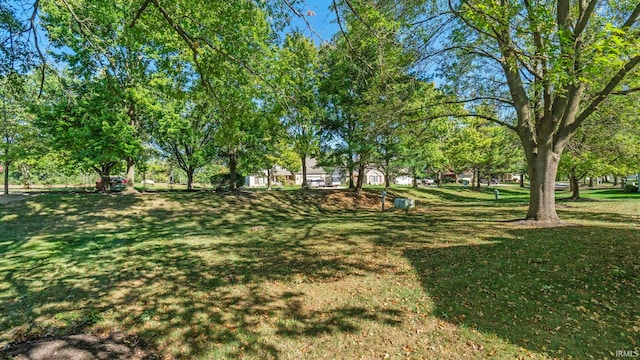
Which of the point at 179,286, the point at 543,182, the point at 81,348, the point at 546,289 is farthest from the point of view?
the point at 543,182

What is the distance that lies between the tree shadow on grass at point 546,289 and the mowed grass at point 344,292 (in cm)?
2

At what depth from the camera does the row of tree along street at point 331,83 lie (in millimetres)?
5289

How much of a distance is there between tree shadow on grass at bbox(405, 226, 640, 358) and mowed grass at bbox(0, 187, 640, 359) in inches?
1.0

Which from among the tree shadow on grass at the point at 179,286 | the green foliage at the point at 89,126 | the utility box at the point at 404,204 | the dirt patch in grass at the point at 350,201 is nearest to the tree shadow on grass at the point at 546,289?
the tree shadow on grass at the point at 179,286

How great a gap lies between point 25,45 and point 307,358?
7107 millimetres

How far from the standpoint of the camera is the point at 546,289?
4.74 m

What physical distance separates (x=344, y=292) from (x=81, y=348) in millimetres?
3599

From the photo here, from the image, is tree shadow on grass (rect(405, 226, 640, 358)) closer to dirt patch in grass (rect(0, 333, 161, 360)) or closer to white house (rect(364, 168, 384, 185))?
dirt patch in grass (rect(0, 333, 161, 360))

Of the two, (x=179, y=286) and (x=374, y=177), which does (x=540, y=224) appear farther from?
(x=374, y=177)

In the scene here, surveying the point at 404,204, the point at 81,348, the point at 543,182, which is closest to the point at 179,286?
the point at 81,348

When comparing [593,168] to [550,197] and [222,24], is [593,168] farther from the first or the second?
[222,24]

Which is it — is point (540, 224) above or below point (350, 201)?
above

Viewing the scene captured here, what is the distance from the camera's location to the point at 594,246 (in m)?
6.51

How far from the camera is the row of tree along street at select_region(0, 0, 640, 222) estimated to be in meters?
5.29
